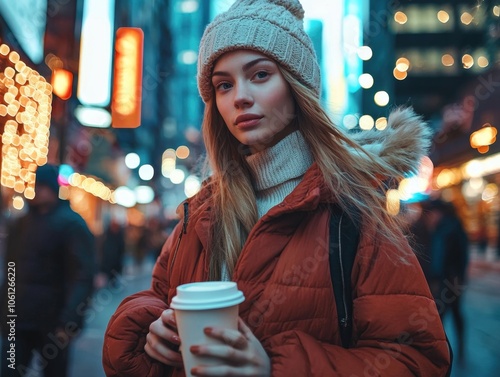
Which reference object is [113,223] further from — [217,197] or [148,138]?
[148,138]

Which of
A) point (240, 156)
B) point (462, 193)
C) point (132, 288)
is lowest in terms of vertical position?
point (132, 288)

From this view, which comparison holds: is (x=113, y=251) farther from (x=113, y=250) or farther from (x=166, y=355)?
(x=166, y=355)

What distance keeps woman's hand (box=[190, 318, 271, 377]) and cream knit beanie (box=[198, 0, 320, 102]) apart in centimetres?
109

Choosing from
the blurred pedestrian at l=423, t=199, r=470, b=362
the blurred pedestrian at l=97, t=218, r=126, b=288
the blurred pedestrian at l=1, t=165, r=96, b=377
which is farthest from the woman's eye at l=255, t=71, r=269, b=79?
the blurred pedestrian at l=97, t=218, r=126, b=288

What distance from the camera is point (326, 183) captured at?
1530 millimetres

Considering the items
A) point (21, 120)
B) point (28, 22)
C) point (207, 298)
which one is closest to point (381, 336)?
point (207, 298)

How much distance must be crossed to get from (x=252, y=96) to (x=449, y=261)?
542 cm

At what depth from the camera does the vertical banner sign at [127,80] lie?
1698 cm

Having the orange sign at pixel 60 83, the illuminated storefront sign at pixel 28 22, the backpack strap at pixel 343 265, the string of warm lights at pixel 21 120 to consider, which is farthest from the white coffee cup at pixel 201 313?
the illuminated storefront sign at pixel 28 22

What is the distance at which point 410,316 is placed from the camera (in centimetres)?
129

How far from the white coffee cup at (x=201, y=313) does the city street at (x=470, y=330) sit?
3936 mm

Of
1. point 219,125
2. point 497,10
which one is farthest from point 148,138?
point 219,125

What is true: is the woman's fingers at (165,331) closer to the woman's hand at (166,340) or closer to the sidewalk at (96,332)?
the woman's hand at (166,340)

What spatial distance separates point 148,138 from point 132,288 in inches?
1258
